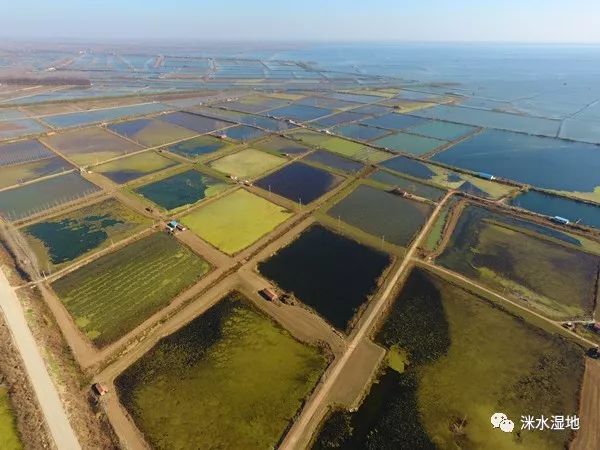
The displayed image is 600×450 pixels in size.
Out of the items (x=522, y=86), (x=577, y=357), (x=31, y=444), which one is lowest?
(x=31, y=444)

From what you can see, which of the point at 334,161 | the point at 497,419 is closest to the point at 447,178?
the point at 334,161

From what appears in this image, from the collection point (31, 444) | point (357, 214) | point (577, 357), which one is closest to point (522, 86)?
point (357, 214)

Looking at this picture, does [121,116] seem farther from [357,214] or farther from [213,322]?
[213,322]

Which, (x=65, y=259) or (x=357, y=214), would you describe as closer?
(x=65, y=259)

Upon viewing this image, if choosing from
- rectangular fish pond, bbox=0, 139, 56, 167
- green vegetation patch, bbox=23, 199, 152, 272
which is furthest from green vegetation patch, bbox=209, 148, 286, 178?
rectangular fish pond, bbox=0, 139, 56, 167

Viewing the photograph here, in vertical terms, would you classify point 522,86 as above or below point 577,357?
above

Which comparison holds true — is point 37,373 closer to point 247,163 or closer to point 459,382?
point 459,382

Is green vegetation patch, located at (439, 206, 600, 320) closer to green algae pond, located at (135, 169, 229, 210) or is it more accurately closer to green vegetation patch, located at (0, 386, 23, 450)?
green algae pond, located at (135, 169, 229, 210)
